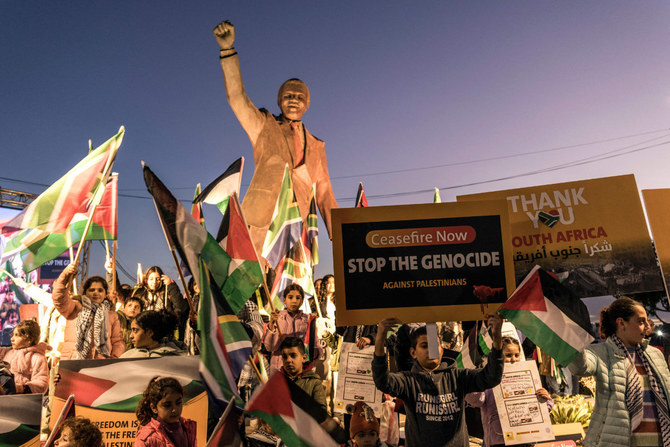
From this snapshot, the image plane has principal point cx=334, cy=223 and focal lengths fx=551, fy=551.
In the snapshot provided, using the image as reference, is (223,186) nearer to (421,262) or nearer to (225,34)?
(421,262)

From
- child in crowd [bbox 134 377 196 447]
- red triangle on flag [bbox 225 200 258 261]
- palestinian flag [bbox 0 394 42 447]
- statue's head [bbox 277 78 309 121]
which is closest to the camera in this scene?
child in crowd [bbox 134 377 196 447]

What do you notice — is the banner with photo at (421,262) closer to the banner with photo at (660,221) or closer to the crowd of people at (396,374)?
the crowd of people at (396,374)

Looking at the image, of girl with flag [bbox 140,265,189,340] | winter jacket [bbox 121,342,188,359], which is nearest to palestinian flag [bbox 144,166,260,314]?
winter jacket [bbox 121,342,188,359]

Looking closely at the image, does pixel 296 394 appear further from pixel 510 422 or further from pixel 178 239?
pixel 510 422

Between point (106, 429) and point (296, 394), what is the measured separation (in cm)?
201

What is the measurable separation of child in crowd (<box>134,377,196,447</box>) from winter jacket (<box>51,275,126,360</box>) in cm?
260

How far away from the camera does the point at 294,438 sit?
289cm

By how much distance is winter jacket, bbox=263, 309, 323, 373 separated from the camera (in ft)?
20.5

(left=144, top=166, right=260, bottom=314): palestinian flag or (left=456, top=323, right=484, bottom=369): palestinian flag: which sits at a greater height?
(left=144, top=166, right=260, bottom=314): palestinian flag

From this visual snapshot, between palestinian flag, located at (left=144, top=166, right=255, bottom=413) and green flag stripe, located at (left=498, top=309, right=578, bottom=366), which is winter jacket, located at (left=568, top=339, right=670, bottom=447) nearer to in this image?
green flag stripe, located at (left=498, top=309, right=578, bottom=366)

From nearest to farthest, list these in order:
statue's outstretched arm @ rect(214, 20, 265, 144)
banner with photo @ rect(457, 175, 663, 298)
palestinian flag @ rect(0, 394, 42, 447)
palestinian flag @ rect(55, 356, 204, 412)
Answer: palestinian flag @ rect(0, 394, 42, 447) → palestinian flag @ rect(55, 356, 204, 412) → banner with photo @ rect(457, 175, 663, 298) → statue's outstretched arm @ rect(214, 20, 265, 144)

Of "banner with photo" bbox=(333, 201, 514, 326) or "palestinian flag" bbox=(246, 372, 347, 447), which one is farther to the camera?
"banner with photo" bbox=(333, 201, 514, 326)

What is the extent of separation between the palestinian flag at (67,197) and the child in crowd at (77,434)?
3.57m

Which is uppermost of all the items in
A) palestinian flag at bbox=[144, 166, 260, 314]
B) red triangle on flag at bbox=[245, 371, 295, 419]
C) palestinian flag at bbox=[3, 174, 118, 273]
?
palestinian flag at bbox=[3, 174, 118, 273]
